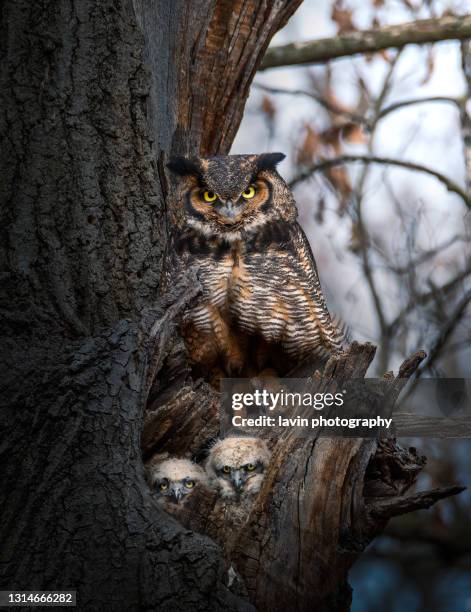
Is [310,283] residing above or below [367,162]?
below

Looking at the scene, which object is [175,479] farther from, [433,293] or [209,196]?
[433,293]

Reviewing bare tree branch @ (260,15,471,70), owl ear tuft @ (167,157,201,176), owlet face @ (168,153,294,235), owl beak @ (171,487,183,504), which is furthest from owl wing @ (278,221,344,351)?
bare tree branch @ (260,15,471,70)

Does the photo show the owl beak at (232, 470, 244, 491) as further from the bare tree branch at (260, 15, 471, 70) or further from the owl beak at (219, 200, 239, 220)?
the bare tree branch at (260, 15, 471, 70)

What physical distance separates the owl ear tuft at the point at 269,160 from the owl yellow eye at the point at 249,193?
0.08 meters

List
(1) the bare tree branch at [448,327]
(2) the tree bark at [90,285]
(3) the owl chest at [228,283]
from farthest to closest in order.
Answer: (1) the bare tree branch at [448,327]
(3) the owl chest at [228,283]
(2) the tree bark at [90,285]

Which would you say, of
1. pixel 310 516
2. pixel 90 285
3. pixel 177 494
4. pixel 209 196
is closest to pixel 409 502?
pixel 310 516

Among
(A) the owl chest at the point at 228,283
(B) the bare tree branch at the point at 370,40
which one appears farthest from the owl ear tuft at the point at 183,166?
(B) the bare tree branch at the point at 370,40

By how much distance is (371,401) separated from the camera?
2.14 m

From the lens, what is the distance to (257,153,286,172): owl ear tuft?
111 inches

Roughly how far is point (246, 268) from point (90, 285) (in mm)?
702

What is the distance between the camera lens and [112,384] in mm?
1800

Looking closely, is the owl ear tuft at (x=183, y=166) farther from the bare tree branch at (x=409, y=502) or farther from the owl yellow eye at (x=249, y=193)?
the bare tree branch at (x=409, y=502)

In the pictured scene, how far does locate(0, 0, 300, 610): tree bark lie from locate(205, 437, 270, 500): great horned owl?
2.00 feet

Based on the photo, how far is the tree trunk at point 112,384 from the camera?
1.62 m
